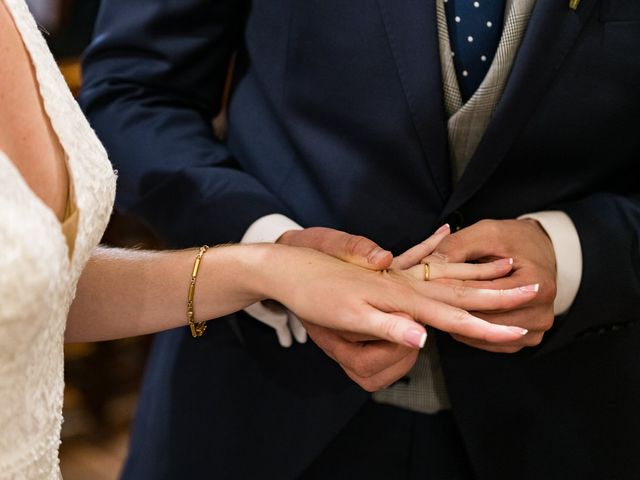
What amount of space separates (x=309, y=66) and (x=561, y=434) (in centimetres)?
60

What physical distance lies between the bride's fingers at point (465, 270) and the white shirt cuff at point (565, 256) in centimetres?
11

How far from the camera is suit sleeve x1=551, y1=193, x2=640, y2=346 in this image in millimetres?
1066

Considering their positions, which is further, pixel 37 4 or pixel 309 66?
pixel 37 4

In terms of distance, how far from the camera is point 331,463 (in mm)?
1208

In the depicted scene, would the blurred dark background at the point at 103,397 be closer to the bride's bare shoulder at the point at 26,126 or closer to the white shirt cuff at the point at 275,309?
the white shirt cuff at the point at 275,309

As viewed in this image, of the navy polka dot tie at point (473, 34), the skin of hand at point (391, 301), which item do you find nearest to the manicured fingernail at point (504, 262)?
the skin of hand at point (391, 301)

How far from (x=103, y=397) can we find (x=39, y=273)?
2046mm

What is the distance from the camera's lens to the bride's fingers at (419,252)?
0.99 m

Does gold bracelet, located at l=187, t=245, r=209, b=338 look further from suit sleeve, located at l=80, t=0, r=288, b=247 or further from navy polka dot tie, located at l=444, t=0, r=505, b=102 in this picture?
navy polka dot tie, located at l=444, t=0, r=505, b=102

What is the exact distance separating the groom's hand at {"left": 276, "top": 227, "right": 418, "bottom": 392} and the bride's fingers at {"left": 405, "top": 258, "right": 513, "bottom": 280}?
46mm

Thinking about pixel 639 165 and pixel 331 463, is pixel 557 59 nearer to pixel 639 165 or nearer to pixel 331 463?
pixel 639 165

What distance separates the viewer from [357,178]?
43.3 inches

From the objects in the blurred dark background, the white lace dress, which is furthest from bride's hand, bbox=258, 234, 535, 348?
the blurred dark background

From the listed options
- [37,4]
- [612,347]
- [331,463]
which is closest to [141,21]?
[331,463]
